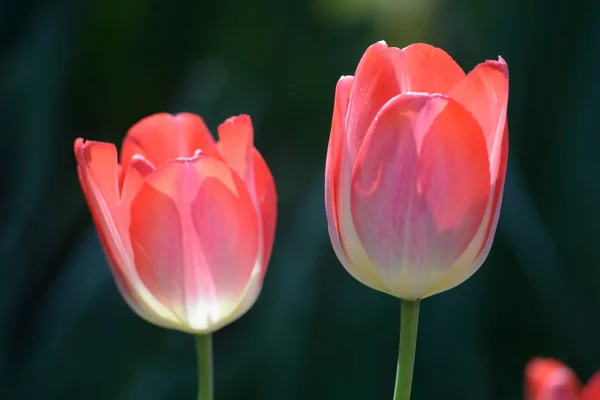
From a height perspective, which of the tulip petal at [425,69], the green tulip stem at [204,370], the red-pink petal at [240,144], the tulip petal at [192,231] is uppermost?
the tulip petal at [425,69]

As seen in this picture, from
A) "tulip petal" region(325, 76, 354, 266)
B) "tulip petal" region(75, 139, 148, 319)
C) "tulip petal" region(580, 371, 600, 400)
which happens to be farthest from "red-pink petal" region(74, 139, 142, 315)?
"tulip petal" region(580, 371, 600, 400)

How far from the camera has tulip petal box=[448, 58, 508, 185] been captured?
35 centimetres

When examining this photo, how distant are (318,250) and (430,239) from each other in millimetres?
901

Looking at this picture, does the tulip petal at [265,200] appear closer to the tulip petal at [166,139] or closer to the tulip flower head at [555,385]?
the tulip petal at [166,139]

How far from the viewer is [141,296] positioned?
422mm

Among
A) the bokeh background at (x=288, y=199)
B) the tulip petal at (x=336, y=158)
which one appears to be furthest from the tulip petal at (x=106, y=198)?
the bokeh background at (x=288, y=199)

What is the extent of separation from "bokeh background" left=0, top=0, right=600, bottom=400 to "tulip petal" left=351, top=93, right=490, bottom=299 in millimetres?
876

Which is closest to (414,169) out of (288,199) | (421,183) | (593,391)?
(421,183)

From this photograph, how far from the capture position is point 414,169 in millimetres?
345

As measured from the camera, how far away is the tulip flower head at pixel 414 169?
1.12 ft

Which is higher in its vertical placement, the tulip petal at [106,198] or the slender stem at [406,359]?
the tulip petal at [106,198]

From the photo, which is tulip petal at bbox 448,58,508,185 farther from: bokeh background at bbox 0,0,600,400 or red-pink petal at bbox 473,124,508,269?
bokeh background at bbox 0,0,600,400

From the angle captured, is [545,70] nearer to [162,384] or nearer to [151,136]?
[162,384]

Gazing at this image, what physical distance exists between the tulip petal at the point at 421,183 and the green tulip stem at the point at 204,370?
0.10 metres
